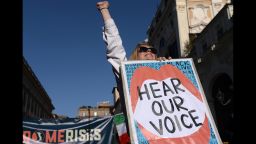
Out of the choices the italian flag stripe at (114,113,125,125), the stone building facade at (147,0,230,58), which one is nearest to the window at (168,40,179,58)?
the stone building facade at (147,0,230,58)

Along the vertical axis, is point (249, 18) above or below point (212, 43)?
below

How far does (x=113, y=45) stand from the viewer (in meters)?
3.29

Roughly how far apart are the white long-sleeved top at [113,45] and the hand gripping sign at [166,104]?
0.19 meters

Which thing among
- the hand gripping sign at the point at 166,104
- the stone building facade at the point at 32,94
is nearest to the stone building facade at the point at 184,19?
the hand gripping sign at the point at 166,104

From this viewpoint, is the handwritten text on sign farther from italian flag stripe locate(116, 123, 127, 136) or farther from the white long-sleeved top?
italian flag stripe locate(116, 123, 127, 136)

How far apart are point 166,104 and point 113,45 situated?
848 millimetres

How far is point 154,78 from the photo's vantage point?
3.22 metres

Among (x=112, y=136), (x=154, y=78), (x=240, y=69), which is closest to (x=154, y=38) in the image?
(x=112, y=136)

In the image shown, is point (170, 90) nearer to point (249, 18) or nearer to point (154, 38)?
point (249, 18)

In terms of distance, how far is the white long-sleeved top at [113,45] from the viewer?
10.8ft

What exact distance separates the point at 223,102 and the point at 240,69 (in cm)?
1650

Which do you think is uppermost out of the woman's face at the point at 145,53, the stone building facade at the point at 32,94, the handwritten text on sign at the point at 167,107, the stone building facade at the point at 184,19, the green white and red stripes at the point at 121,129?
the stone building facade at the point at 184,19

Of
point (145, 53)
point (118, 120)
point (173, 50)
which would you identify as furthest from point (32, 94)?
point (145, 53)

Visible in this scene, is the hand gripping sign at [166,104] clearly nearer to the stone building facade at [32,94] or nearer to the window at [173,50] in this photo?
the window at [173,50]
